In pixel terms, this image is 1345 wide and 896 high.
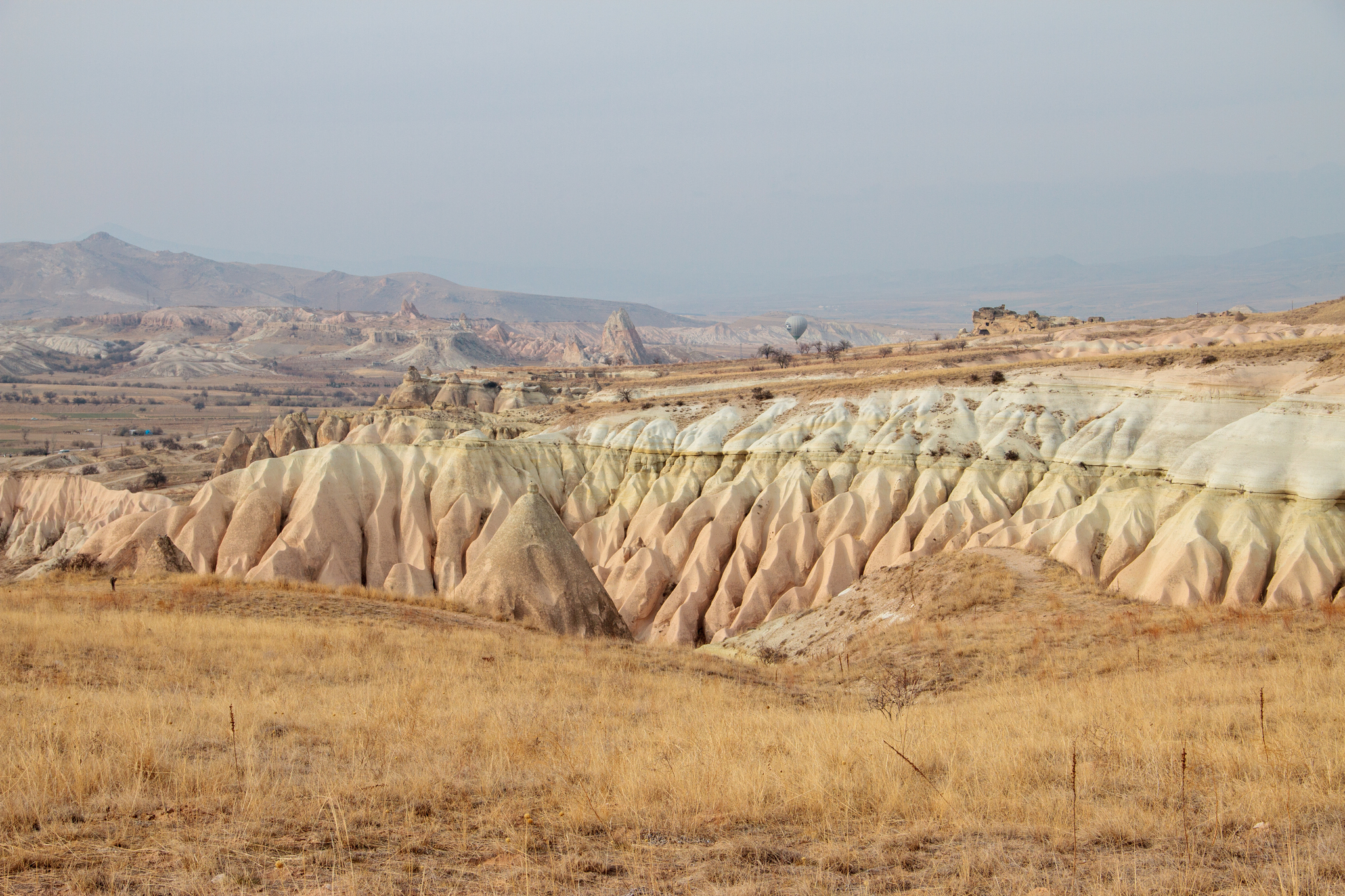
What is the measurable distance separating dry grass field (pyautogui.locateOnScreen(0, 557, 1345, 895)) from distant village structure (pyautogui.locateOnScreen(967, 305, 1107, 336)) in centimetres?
9708

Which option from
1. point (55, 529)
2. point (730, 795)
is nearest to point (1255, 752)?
point (730, 795)

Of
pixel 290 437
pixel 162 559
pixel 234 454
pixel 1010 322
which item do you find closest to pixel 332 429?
pixel 290 437

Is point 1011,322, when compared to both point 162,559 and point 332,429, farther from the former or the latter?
point 162,559

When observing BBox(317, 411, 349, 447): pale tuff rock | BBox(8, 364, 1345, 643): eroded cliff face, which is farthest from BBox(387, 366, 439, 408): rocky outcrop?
BBox(8, 364, 1345, 643): eroded cliff face

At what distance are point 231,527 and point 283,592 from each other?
747 inches

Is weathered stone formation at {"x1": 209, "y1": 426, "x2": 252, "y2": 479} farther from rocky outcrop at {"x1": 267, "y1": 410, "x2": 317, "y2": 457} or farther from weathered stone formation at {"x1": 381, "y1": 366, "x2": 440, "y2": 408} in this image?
weathered stone formation at {"x1": 381, "y1": 366, "x2": 440, "y2": 408}

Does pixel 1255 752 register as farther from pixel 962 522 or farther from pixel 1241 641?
pixel 962 522

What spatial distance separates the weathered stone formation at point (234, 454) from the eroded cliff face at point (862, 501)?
3152 centimetres

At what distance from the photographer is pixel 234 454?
71812 millimetres

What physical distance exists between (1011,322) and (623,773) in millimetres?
114202

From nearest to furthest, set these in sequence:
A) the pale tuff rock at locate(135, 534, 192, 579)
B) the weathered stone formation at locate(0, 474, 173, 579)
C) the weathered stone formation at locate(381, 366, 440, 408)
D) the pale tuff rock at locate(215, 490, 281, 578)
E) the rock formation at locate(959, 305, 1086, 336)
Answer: the pale tuff rock at locate(135, 534, 192, 579), the pale tuff rock at locate(215, 490, 281, 578), the weathered stone formation at locate(0, 474, 173, 579), the weathered stone formation at locate(381, 366, 440, 408), the rock formation at locate(959, 305, 1086, 336)

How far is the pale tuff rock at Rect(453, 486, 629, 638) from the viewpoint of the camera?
22219mm

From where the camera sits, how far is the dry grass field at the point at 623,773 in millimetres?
5695

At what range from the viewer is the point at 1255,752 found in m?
8.17
